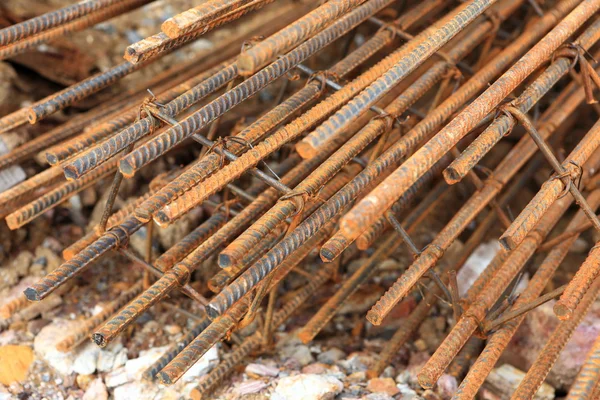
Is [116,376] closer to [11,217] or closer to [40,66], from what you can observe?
[11,217]

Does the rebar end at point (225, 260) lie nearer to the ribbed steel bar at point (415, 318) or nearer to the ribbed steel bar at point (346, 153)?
the ribbed steel bar at point (346, 153)

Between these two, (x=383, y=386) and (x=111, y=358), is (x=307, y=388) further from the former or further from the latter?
(x=111, y=358)

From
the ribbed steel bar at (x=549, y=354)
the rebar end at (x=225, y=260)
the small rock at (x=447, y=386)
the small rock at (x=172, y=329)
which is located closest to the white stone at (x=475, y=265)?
the small rock at (x=447, y=386)

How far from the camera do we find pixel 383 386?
11.2 ft

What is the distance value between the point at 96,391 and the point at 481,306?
6.77ft

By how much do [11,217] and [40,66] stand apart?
71.3 inches

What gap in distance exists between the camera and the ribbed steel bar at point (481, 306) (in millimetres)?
2852

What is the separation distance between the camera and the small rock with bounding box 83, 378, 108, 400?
3463mm

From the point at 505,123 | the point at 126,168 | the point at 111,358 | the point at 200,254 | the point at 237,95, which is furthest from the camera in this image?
the point at 111,358

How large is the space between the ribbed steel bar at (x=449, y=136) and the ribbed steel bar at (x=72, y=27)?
2.26 metres

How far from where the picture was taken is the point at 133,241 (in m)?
4.25

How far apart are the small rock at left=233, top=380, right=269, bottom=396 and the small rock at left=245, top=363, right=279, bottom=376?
74 mm

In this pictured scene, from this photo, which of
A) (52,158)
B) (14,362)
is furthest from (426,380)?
(14,362)

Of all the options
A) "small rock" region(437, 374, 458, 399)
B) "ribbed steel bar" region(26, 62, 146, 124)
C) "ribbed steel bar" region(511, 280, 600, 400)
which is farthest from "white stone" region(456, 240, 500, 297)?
"ribbed steel bar" region(26, 62, 146, 124)
